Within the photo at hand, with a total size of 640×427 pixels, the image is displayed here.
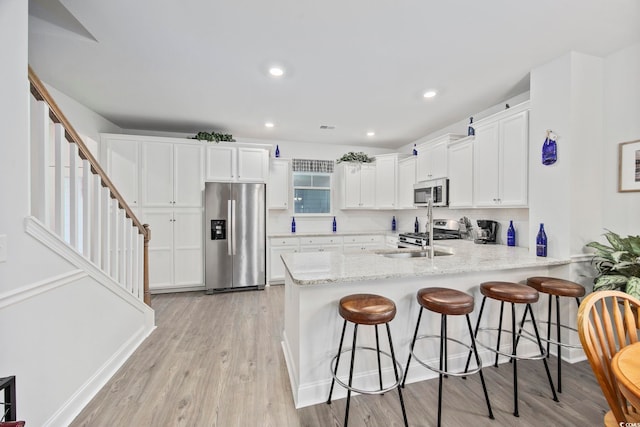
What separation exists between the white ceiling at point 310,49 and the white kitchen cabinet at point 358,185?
5.29 feet

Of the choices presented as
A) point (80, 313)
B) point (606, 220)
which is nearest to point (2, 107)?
point (80, 313)

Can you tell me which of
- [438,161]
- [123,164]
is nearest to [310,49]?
[438,161]

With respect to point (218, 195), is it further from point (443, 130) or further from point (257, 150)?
point (443, 130)

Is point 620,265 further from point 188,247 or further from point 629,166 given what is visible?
point 188,247

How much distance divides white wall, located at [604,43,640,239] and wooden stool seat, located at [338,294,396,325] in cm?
222

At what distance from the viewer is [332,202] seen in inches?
206

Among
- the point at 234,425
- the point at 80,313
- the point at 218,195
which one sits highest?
the point at 218,195

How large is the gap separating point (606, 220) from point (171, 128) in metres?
5.50

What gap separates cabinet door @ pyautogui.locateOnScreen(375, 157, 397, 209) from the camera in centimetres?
480

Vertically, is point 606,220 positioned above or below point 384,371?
above

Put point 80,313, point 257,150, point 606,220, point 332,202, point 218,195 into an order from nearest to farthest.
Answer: point 80,313, point 606,220, point 218,195, point 257,150, point 332,202

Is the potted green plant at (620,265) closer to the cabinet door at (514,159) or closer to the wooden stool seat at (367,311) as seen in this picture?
the cabinet door at (514,159)

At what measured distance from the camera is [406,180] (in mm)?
4559

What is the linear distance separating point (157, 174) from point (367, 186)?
3.51 metres
